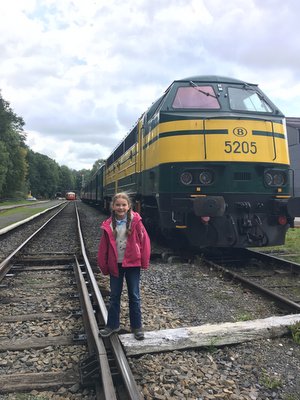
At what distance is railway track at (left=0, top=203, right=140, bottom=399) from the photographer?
326 cm

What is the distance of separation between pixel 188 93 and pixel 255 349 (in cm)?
578

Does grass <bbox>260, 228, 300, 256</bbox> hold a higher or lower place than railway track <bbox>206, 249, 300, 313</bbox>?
lower

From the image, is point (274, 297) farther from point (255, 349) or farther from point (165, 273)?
point (165, 273)

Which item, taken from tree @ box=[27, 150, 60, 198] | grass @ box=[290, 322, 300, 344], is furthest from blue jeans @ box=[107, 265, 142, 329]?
tree @ box=[27, 150, 60, 198]

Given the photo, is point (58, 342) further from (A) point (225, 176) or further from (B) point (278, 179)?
(B) point (278, 179)

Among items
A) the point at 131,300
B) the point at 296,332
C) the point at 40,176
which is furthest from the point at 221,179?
the point at 40,176

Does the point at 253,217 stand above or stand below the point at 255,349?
above

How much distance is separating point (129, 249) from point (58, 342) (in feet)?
3.77

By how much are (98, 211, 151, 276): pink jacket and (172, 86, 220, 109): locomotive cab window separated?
15.4ft

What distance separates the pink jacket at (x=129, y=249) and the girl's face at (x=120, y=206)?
0.39 ft

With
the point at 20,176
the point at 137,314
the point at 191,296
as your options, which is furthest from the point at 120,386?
the point at 20,176

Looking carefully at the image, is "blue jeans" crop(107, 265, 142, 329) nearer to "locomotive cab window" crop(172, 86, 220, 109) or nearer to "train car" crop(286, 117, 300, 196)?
"locomotive cab window" crop(172, 86, 220, 109)

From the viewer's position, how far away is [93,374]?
3.36m

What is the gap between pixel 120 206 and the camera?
4098 millimetres
